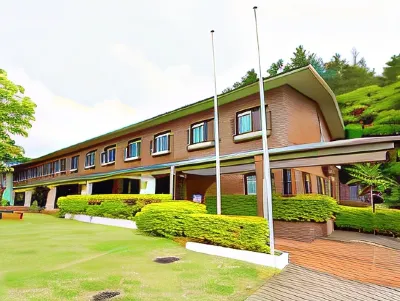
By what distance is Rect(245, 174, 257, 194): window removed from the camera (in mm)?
15656

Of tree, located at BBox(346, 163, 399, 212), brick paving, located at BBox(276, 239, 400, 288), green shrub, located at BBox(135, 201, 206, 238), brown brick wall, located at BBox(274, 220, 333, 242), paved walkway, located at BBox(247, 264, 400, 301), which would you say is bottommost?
paved walkway, located at BBox(247, 264, 400, 301)

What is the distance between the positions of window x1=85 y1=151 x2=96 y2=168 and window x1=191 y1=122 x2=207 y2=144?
14.6 meters

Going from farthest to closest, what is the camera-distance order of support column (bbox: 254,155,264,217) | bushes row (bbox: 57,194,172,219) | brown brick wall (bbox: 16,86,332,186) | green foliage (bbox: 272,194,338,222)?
bushes row (bbox: 57,194,172,219) → brown brick wall (bbox: 16,86,332,186) → green foliage (bbox: 272,194,338,222) → support column (bbox: 254,155,264,217)

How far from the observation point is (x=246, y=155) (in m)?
12.5

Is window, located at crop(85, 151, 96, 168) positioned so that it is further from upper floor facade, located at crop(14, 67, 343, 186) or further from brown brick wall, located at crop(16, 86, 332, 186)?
brown brick wall, located at crop(16, 86, 332, 186)

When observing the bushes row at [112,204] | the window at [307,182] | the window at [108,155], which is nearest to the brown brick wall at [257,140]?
the window at [307,182]

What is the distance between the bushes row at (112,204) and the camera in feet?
52.1

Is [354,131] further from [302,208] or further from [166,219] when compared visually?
[166,219]

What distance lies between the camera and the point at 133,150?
24688mm

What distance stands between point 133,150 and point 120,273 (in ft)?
59.6

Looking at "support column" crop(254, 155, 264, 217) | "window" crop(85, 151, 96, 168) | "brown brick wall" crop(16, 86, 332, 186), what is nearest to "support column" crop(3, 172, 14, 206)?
"window" crop(85, 151, 96, 168)

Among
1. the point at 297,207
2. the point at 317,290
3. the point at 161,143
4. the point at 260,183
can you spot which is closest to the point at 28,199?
the point at 161,143

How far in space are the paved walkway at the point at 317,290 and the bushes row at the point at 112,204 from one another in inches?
364

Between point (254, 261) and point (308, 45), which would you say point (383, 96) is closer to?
point (308, 45)
